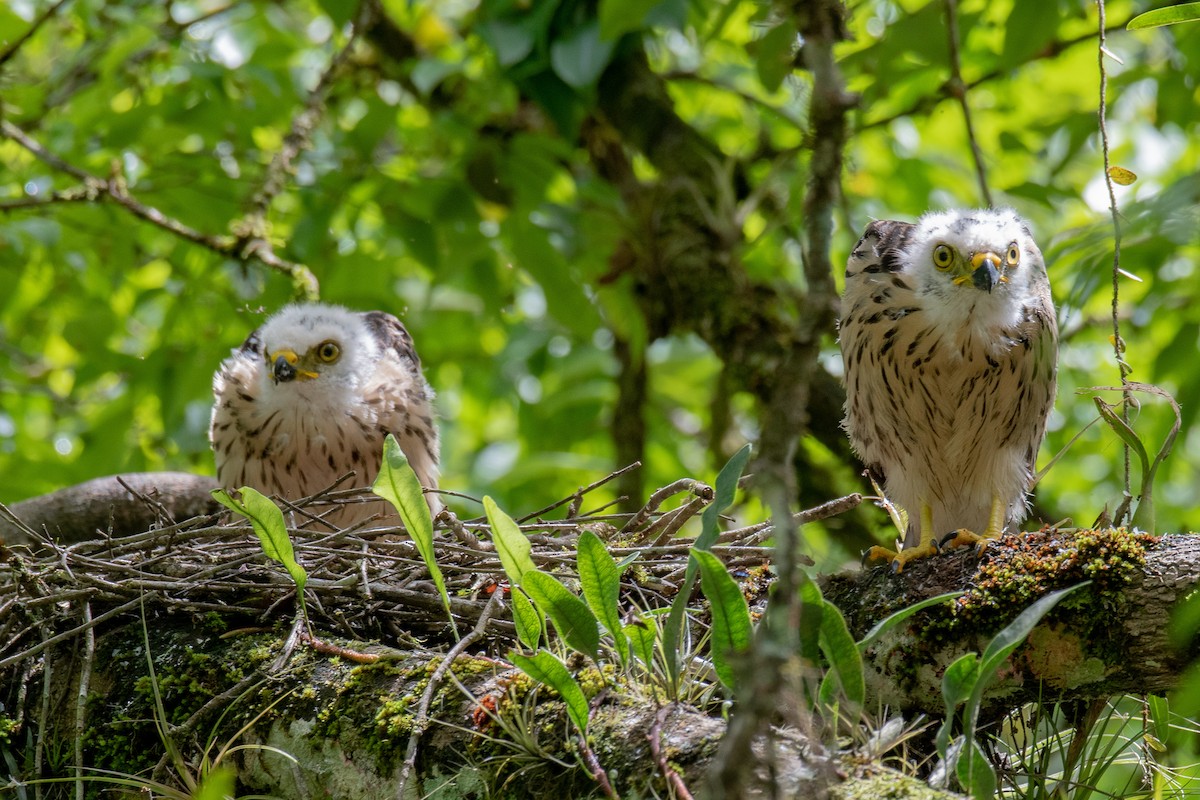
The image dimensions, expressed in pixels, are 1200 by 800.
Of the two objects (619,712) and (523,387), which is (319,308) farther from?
(619,712)

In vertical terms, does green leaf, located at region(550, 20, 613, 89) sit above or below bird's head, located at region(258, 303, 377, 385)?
above

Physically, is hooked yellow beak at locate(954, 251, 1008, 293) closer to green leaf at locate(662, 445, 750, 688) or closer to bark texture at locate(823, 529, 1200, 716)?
bark texture at locate(823, 529, 1200, 716)

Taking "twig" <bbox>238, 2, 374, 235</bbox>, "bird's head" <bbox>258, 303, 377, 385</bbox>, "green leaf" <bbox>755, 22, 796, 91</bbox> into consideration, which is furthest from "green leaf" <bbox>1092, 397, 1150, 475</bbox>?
"twig" <bbox>238, 2, 374, 235</bbox>

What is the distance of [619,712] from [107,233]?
5.15 metres

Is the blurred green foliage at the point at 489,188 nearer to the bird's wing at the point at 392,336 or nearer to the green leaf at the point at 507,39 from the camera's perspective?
the green leaf at the point at 507,39

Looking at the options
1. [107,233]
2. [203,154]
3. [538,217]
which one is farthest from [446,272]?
[107,233]

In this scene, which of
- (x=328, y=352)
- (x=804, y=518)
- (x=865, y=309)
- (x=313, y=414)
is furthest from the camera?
(x=328, y=352)

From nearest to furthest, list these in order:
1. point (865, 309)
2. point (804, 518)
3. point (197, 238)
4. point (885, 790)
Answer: point (885, 790) < point (804, 518) < point (865, 309) < point (197, 238)

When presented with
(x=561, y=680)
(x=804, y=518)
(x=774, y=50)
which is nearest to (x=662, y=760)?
(x=561, y=680)

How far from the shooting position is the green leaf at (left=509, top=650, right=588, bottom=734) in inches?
97.5

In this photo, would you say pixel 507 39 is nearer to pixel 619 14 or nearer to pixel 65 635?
pixel 619 14

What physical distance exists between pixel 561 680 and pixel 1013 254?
2.88 m

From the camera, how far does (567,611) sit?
2.71m

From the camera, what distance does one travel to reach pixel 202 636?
11.4 ft
